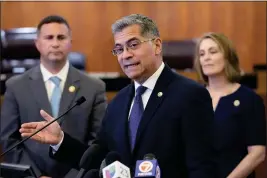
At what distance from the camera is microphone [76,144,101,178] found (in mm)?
1635

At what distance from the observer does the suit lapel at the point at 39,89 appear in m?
2.56

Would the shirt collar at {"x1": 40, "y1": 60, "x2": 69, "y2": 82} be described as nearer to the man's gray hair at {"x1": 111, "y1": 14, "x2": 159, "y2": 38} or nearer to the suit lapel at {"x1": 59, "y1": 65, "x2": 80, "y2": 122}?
the suit lapel at {"x1": 59, "y1": 65, "x2": 80, "y2": 122}

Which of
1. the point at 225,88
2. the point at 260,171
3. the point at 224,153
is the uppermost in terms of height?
the point at 225,88

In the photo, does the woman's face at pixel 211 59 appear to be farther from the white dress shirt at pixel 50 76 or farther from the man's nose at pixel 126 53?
the man's nose at pixel 126 53

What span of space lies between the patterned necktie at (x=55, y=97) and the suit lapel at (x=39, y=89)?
0.03 m

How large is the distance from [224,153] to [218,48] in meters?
0.55

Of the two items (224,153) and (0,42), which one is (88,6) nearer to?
(0,42)

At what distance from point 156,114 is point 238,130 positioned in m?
0.83

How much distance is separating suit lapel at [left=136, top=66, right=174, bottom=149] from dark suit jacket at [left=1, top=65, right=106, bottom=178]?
0.88m

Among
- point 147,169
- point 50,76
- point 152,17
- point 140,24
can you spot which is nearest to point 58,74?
point 50,76

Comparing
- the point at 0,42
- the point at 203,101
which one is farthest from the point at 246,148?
the point at 0,42

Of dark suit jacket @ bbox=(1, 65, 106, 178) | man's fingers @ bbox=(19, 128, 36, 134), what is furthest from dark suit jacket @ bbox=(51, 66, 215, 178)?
dark suit jacket @ bbox=(1, 65, 106, 178)

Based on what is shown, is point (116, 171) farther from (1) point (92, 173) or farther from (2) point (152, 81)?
(2) point (152, 81)

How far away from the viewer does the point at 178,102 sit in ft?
5.50
